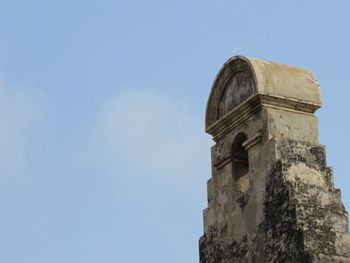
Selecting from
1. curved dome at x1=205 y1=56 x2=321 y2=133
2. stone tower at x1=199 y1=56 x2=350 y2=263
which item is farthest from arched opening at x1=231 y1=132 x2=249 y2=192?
curved dome at x1=205 y1=56 x2=321 y2=133

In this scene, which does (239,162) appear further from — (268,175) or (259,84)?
(259,84)

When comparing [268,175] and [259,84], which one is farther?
[259,84]

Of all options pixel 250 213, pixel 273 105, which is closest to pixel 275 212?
pixel 250 213

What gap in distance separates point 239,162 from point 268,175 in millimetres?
1008

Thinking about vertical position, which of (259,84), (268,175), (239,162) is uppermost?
(259,84)

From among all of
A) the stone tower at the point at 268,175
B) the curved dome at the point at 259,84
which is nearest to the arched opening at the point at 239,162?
the stone tower at the point at 268,175

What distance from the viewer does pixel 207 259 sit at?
13992 mm

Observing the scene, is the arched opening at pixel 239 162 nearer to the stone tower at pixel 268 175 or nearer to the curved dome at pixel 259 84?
the stone tower at pixel 268 175

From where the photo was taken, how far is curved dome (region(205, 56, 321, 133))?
13.4 metres

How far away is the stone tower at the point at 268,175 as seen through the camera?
12.5 m

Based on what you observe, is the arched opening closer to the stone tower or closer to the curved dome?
the stone tower

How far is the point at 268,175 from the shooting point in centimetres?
1308

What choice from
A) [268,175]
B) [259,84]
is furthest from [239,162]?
[259,84]

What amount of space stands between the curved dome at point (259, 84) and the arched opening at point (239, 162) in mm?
388
